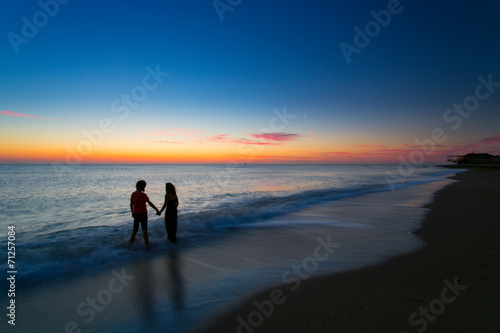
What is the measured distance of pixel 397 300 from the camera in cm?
461

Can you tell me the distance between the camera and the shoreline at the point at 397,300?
3.94 metres

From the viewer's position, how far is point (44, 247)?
9016 millimetres

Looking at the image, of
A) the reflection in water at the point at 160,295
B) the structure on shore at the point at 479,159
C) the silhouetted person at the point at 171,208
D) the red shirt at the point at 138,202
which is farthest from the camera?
the structure on shore at the point at 479,159

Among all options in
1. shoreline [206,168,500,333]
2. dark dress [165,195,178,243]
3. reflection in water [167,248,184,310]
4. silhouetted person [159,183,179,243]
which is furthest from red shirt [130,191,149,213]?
shoreline [206,168,500,333]

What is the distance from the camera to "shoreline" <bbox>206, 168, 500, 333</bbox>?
394 centimetres

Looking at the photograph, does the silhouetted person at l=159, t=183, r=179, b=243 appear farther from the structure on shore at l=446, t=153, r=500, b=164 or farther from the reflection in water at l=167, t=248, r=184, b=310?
the structure on shore at l=446, t=153, r=500, b=164

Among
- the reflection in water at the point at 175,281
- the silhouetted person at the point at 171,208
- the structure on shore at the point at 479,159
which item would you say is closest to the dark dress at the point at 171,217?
the silhouetted person at the point at 171,208

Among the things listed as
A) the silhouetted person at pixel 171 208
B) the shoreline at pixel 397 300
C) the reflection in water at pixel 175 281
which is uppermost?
the silhouetted person at pixel 171 208

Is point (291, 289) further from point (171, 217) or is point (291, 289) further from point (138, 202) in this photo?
point (138, 202)

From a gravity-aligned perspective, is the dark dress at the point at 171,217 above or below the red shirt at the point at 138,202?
below

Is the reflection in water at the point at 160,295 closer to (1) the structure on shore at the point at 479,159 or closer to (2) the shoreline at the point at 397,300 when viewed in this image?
(2) the shoreline at the point at 397,300

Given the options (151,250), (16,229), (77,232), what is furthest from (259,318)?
(16,229)

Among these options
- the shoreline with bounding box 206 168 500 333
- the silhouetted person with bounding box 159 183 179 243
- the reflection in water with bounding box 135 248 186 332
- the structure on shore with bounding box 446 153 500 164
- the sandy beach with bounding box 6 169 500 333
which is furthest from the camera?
the structure on shore with bounding box 446 153 500 164

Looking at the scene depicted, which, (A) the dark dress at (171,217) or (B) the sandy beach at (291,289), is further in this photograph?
(A) the dark dress at (171,217)
